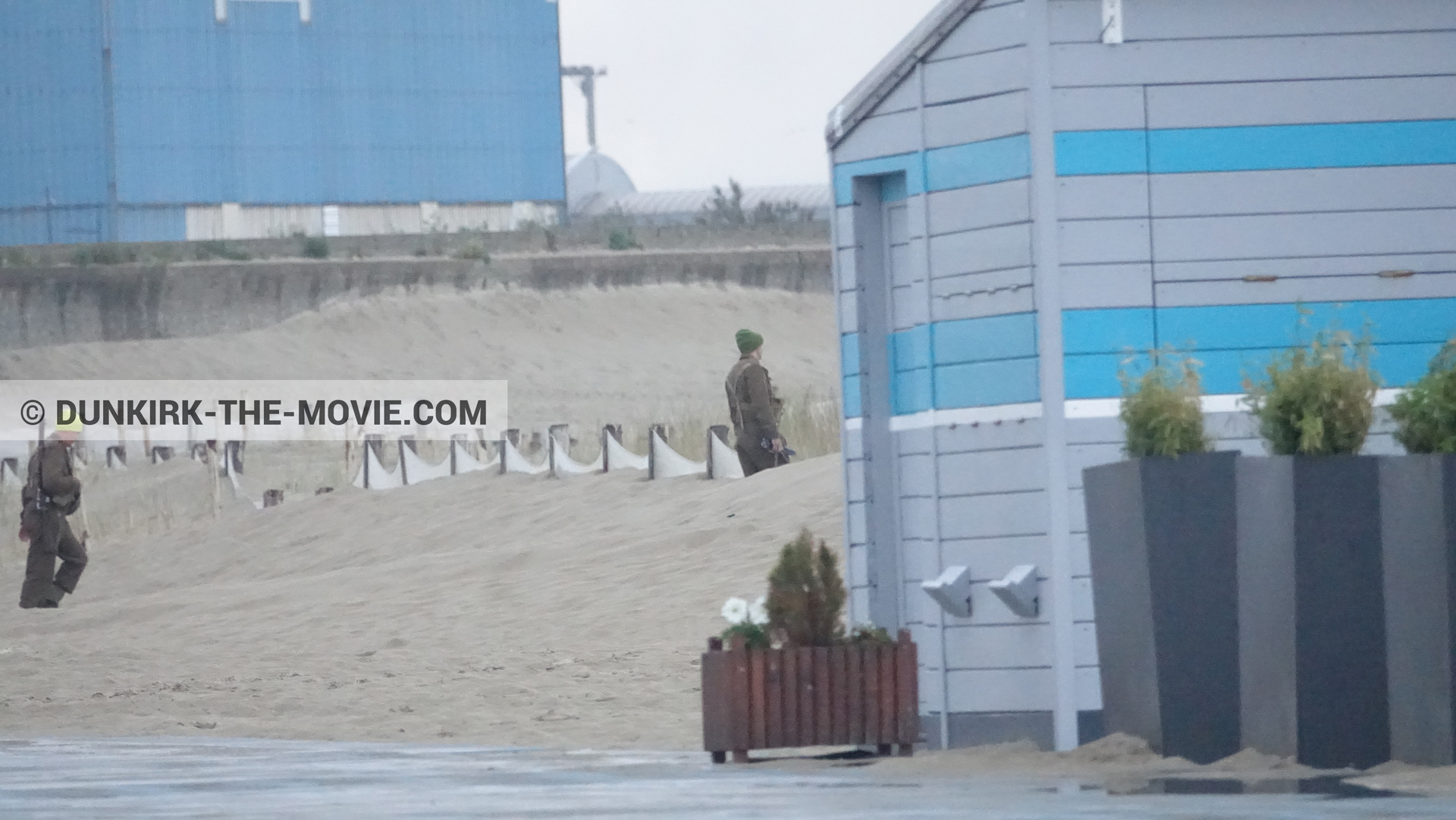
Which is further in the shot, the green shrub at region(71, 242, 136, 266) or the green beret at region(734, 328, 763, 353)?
the green shrub at region(71, 242, 136, 266)

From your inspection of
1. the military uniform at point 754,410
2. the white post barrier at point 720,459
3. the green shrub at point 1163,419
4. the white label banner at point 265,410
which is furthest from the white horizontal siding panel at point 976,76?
the white label banner at point 265,410

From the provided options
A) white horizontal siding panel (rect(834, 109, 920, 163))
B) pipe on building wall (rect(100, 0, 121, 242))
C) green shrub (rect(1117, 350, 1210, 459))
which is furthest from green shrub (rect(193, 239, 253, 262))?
green shrub (rect(1117, 350, 1210, 459))

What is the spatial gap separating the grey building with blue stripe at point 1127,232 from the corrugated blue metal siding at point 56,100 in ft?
171

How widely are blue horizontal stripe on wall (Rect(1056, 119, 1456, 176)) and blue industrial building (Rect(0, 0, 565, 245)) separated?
52.4 m

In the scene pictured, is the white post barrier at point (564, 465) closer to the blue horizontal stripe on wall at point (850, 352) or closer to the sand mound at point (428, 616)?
the sand mound at point (428, 616)

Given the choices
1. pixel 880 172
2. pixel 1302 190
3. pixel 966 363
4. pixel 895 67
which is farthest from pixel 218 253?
pixel 1302 190

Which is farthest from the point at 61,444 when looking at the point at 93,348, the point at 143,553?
the point at 93,348

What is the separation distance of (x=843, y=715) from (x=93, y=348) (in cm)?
4202

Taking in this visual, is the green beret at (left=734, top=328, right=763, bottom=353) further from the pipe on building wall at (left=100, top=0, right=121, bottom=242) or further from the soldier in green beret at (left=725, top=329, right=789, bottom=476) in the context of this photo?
the pipe on building wall at (left=100, top=0, right=121, bottom=242)

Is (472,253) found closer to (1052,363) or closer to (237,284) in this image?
(237,284)

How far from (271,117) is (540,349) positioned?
12276 millimetres

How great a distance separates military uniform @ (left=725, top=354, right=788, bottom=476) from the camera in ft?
64.4

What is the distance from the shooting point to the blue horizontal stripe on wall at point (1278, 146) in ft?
37.4

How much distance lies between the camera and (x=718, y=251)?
6012 cm
